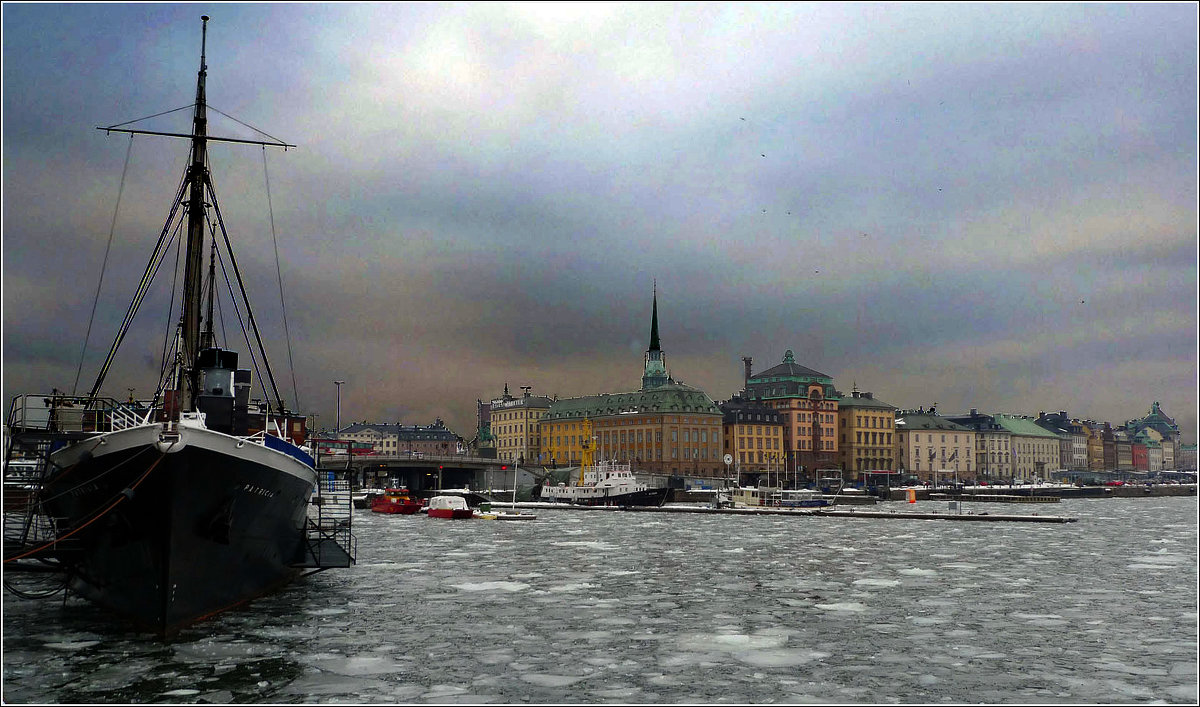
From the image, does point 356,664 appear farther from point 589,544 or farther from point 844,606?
point 589,544

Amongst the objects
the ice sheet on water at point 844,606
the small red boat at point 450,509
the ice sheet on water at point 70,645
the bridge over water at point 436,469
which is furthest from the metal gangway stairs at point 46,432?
the bridge over water at point 436,469

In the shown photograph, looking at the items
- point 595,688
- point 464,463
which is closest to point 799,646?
point 595,688

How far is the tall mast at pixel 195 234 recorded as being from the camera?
105 feet

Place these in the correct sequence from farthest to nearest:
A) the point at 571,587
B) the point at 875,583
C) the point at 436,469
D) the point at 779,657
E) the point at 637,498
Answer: the point at 436,469, the point at 637,498, the point at 875,583, the point at 571,587, the point at 779,657

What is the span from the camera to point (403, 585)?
122ft

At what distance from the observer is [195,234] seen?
33312 mm

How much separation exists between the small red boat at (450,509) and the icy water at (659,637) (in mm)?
49907

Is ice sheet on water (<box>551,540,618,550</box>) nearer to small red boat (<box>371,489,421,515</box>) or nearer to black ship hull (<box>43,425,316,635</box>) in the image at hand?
black ship hull (<box>43,425,316,635</box>)

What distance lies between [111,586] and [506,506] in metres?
97.9

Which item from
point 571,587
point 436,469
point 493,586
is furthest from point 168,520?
point 436,469

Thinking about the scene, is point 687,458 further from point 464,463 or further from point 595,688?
point 595,688

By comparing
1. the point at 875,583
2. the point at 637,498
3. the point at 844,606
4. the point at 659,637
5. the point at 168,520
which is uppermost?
the point at 168,520

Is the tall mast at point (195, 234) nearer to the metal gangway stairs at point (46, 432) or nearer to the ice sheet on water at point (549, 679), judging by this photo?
the metal gangway stairs at point (46, 432)

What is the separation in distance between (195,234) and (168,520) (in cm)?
1304
